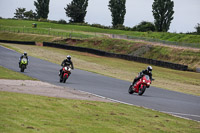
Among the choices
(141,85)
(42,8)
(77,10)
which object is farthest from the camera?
(42,8)

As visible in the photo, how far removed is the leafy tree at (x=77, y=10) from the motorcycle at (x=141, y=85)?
333ft

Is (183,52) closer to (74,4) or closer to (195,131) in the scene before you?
(195,131)

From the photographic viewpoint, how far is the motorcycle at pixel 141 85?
764 inches

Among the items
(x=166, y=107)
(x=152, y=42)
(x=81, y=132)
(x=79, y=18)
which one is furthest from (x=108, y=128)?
(x=79, y=18)

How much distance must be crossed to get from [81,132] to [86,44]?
6953 cm

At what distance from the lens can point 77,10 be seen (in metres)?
125

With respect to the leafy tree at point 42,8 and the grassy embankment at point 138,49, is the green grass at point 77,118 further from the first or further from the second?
the leafy tree at point 42,8

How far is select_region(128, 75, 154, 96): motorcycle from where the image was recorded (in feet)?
63.7

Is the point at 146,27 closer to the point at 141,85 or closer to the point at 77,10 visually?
the point at 77,10

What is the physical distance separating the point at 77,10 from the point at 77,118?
11576 cm

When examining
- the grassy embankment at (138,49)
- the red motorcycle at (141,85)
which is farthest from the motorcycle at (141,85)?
the grassy embankment at (138,49)

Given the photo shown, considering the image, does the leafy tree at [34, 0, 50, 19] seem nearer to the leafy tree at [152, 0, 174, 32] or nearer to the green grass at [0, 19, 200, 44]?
the green grass at [0, 19, 200, 44]

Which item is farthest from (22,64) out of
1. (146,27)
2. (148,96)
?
(146,27)

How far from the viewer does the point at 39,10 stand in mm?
131750
